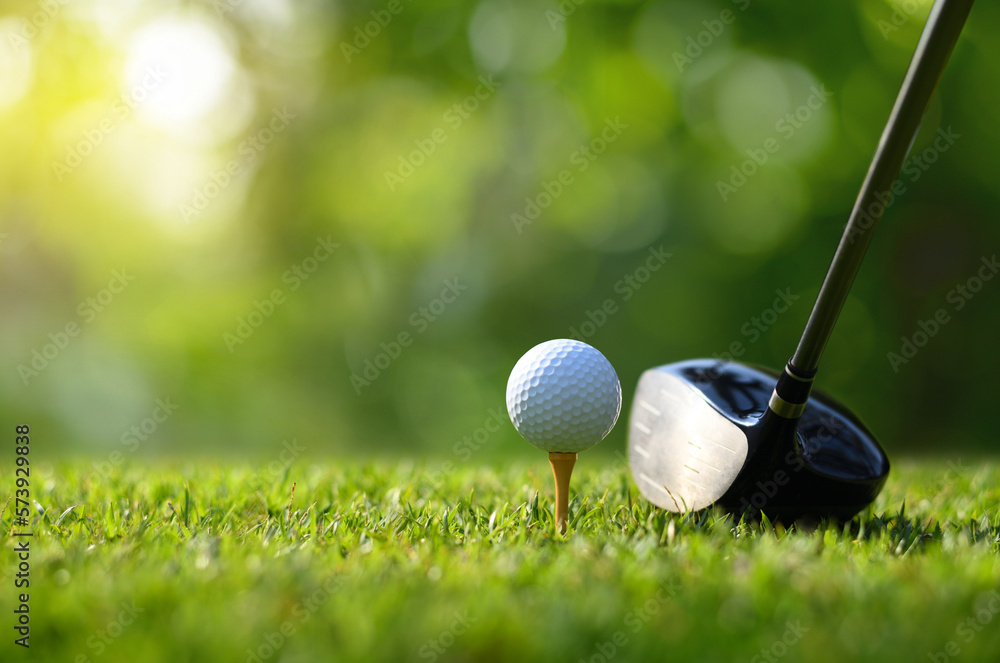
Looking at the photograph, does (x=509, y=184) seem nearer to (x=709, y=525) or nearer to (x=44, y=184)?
(x=44, y=184)

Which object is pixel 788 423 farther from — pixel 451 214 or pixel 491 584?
pixel 451 214

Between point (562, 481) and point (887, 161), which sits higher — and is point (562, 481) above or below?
below

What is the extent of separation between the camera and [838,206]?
32.8 feet

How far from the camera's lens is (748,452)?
2.31 meters

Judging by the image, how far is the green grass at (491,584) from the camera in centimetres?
137

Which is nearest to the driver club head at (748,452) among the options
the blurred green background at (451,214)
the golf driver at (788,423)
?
the golf driver at (788,423)

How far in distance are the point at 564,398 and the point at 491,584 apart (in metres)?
0.91

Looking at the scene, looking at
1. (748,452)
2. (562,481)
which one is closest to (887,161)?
(748,452)

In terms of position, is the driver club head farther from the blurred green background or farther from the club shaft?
the blurred green background

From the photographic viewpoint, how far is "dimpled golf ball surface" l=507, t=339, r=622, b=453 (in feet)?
8.06

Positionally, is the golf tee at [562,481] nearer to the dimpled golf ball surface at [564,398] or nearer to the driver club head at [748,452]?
the dimpled golf ball surface at [564,398]

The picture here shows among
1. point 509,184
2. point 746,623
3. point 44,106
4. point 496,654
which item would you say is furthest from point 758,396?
point 44,106

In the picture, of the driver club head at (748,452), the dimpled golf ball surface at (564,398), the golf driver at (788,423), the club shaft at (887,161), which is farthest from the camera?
the dimpled golf ball surface at (564,398)

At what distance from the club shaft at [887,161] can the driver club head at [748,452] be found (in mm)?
324
